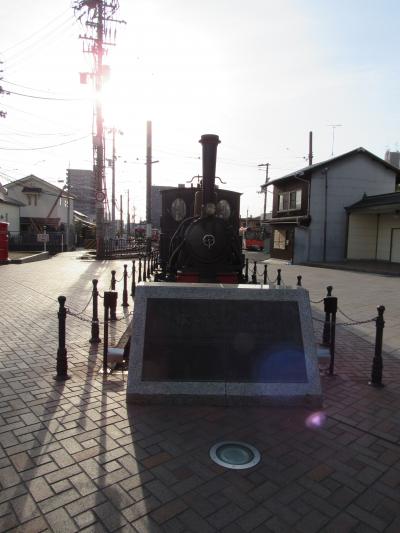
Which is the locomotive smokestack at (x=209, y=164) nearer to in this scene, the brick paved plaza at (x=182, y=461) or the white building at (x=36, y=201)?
the brick paved plaza at (x=182, y=461)

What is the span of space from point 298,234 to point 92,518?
85.7 ft

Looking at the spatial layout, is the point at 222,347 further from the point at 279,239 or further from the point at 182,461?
the point at 279,239

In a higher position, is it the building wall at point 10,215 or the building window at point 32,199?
the building window at point 32,199

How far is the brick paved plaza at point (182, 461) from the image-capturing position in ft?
8.91

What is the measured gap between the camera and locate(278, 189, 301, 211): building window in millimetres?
28298

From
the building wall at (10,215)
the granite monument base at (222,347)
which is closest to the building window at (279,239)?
the building wall at (10,215)

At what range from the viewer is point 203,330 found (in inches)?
180

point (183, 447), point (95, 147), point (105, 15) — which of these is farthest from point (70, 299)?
point (105, 15)

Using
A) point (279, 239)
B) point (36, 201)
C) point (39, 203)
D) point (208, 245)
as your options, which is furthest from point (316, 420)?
point (36, 201)

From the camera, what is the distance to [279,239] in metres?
30.4

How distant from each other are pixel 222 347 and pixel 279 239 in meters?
26.7

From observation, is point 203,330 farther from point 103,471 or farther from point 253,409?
point 103,471

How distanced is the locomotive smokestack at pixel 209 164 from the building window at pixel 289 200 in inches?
842

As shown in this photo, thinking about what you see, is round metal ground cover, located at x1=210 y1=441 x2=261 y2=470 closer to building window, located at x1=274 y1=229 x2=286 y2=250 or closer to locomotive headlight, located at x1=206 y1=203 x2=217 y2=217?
locomotive headlight, located at x1=206 y1=203 x2=217 y2=217
